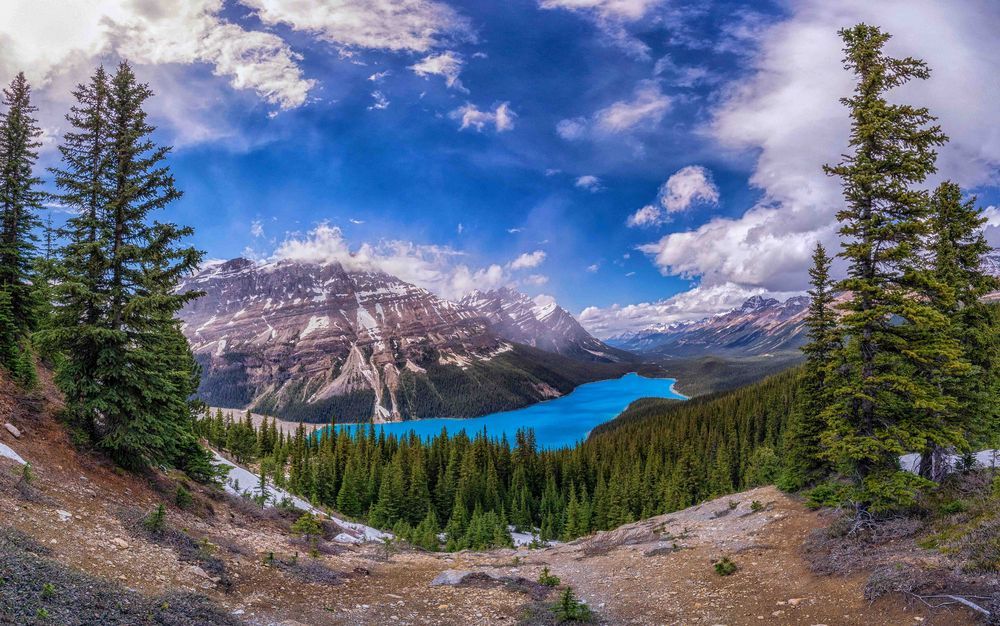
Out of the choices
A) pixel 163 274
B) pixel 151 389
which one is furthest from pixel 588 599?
pixel 163 274

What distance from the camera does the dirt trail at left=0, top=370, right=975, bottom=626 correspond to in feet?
35.3

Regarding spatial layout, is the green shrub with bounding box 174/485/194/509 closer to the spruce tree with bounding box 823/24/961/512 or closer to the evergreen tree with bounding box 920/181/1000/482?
the spruce tree with bounding box 823/24/961/512

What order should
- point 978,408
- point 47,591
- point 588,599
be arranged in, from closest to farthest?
1. point 47,591
2. point 588,599
3. point 978,408

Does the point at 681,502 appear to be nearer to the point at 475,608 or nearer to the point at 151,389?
the point at 475,608

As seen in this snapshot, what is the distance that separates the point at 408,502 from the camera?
201 ft

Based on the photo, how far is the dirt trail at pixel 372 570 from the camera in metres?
10.8

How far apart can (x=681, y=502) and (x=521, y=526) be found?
21.4 m

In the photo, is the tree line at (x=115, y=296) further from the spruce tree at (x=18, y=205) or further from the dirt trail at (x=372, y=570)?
the spruce tree at (x=18, y=205)

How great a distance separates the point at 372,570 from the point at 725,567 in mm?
13420

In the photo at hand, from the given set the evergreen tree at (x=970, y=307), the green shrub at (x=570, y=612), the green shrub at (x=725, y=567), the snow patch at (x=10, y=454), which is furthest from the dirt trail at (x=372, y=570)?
the evergreen tree at (x=970, y=307)

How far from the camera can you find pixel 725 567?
1556 centimetres

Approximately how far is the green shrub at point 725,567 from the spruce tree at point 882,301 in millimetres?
4577

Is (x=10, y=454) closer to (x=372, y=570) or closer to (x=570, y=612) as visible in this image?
(x=372, y=570)

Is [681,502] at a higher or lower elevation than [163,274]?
lower
